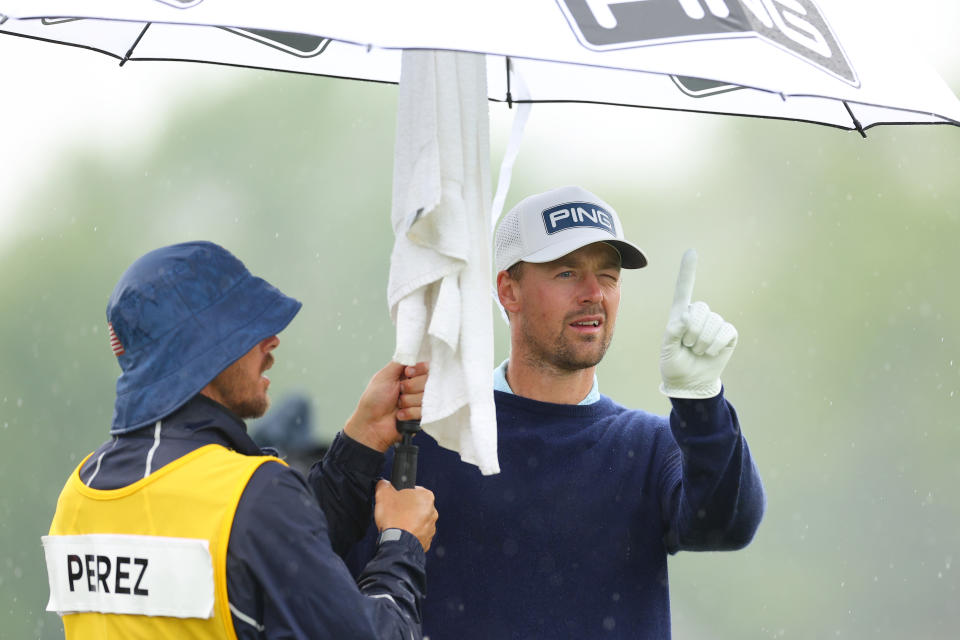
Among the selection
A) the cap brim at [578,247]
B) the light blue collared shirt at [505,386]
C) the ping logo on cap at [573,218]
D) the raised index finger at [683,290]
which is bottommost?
the light blue collared shirt at [505,386]

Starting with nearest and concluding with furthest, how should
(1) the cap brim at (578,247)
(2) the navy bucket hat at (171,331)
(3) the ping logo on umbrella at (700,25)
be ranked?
(3) the ping logo on umbrella at (700,25) → (2) the navy bucket hat at (171,331) → (1) the cap brim at (578,247)

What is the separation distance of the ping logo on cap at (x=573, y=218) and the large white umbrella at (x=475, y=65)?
0.18m

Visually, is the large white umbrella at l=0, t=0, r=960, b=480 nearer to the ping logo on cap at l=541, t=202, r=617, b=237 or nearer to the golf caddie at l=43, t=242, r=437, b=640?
the ping logo on cap at l=541, t=202, r=617, b=237

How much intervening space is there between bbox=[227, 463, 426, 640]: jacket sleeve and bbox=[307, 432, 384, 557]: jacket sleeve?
19.2 inches

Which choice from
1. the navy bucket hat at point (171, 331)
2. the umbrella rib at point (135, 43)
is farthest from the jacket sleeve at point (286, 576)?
the umbrella rib at point (135, 43)

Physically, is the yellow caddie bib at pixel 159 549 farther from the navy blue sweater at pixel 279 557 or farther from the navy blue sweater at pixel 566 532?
the navy blue sweater at pixel 566 532

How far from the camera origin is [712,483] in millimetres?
2510

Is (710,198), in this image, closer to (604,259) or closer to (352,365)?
(352,365)

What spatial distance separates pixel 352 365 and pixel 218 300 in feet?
48.4

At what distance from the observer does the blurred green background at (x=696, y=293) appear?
655 inches

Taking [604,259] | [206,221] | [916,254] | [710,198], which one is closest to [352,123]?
[206,221]

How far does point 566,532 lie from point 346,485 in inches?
21.7

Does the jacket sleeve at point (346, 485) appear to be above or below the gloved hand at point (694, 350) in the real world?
below

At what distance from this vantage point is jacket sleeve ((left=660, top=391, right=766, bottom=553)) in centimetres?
246
